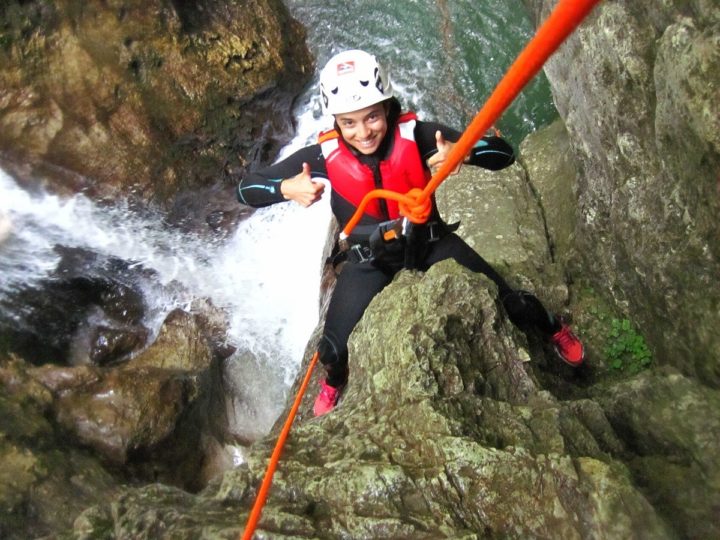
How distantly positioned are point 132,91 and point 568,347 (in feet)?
18.6

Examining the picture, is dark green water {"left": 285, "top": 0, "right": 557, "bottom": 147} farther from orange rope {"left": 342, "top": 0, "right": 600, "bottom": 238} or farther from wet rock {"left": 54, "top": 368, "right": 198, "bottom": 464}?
orange rope {"left": 342, "top": 0, "right": 600, "bottom": 238}

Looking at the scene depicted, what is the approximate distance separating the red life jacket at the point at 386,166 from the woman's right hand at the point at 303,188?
166 millimetres

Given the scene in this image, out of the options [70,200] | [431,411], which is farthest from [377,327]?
[70,200]

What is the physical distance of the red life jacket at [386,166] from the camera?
3533mm

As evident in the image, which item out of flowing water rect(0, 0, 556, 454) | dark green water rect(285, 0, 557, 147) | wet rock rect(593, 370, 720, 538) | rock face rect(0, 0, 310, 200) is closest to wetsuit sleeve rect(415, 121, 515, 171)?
wet rock rect(593, 370, 720, 538)

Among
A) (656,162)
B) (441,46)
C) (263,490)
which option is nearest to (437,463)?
(263,490)

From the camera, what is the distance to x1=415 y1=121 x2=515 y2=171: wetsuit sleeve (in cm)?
355

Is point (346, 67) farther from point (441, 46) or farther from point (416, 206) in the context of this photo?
point (441, 46)

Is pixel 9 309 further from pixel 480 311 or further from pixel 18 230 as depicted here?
pixel 480 311

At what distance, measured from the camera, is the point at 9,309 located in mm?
5898

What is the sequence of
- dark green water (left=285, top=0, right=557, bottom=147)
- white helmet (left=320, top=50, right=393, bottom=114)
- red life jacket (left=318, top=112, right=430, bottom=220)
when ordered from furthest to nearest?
dark green water (left=285, top=0, right=557, bottom=147) → red life jacket (left=318, top=112, right=430, bottom=220) → white helmet (left=320, top=50, right=393, bottom=114)

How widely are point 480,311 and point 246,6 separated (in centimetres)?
624

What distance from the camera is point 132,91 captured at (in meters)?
6.90


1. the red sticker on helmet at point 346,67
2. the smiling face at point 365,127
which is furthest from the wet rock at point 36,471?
the red sticker on helmet at point 346,67
